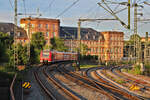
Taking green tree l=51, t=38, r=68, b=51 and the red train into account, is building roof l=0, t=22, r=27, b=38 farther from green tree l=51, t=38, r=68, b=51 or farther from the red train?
the red train

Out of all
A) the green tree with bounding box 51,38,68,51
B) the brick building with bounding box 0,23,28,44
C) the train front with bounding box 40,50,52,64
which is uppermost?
the brick building with bounding box 0,23,28,44

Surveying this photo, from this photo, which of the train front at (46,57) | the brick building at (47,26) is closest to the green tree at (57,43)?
the brick building at (47,26)

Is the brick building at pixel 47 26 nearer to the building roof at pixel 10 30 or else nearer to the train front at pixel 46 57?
the building roof at pixel 10 30

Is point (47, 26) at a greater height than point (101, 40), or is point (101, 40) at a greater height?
point (47, 26)

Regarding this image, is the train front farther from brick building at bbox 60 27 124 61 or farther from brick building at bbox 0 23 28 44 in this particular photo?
brick building at bbox 60 27 124 61

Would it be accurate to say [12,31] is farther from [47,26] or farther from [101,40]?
[101,40]

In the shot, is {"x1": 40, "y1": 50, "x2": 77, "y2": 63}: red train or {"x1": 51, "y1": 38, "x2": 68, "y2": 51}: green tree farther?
{"x1": 51, "y1": 38, "x2": 68, "y2": 51}: green tree

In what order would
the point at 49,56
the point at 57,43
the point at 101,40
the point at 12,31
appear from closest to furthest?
the point at 49,56, the point at 57,43, the point at 12,31, the point at 101,40

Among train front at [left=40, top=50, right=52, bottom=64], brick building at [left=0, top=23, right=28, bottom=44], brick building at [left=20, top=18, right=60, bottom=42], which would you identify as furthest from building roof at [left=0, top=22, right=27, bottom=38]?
train front at [left=40, top=50, right=52, bottom=64]

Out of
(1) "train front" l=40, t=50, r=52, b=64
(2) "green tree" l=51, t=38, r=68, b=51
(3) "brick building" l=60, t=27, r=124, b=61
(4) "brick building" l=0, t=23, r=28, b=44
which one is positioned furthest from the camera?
(3) "brick building" l=60, t=27, r=124, b=61

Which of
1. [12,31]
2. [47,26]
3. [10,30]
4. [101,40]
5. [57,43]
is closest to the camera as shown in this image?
[57,43]

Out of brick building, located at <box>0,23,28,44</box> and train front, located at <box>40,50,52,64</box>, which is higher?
brick building, located at <box>0,23,28,44</box>

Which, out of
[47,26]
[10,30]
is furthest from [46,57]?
[47,26]

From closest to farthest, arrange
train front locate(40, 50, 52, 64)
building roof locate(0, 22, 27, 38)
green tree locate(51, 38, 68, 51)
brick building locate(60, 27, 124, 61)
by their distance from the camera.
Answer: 1. train front locate(40, 50, 52, 64)
2. green tree locate(51, 38, 68, 51)
3. building roof locate(0, 22, 27, 38)
4. brick building locate(60, 27, 124, 61)
